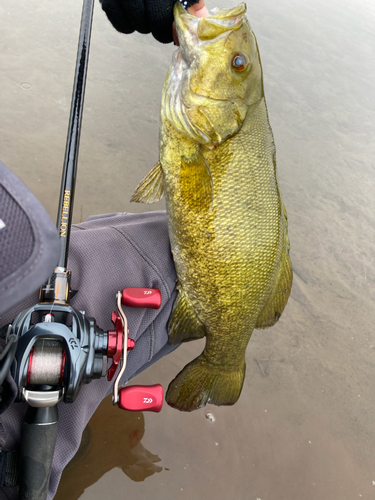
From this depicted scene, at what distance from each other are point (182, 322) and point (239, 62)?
97cm

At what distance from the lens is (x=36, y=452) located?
2.99 ft

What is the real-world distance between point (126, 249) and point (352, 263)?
6.74 feet

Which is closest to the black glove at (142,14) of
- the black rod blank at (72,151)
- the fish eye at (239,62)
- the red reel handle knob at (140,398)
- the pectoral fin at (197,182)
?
the black rod blank at (72,151)

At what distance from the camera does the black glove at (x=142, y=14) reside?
4.42 feet

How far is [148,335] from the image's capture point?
4.37ft

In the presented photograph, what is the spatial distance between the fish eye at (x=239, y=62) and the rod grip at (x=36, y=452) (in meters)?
1.25

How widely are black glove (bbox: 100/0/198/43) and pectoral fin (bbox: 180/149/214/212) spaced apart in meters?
0.48

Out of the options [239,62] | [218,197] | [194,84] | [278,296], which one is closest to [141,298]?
[218,197]

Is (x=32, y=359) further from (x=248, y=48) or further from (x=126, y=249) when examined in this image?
(x=248, y=48)

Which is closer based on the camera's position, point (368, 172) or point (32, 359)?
point (32, 359)

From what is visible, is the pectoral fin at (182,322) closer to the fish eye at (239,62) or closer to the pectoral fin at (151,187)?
the pectoral fin at (151,187)

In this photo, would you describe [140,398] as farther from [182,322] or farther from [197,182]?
[197,182]

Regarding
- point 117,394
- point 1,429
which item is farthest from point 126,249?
point 1,429

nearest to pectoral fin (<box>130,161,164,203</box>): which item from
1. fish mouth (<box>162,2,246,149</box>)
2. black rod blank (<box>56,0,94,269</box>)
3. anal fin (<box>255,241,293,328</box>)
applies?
fish mouth (<box>162,2,246,149</box>)
